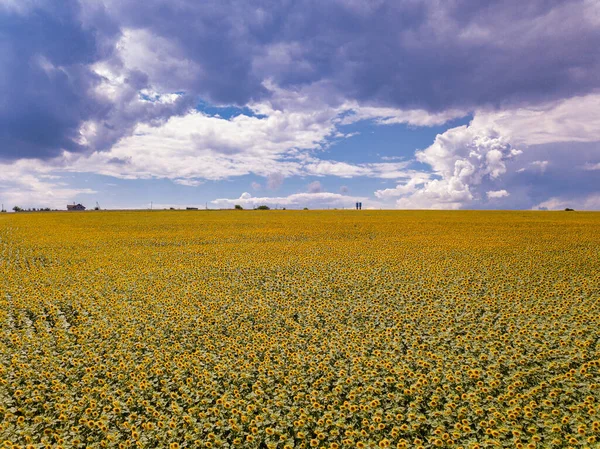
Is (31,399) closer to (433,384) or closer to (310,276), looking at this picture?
(433,384)

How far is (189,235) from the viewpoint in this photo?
125 feet

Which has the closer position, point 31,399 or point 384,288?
point 31,399

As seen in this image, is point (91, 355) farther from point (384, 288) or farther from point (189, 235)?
point (189, 235)

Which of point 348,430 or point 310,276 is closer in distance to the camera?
point 348,430

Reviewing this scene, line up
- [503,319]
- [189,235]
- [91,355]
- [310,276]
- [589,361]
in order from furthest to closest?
1. [189,235]
2. [310,276]
3. [503,319]
4. [91,355]
5. [589,361]

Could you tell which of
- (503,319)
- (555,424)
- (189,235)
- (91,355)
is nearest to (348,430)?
A: (555,424)

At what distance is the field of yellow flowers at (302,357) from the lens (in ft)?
22.1

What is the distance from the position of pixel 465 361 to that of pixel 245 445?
5365mm

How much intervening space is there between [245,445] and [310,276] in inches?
481

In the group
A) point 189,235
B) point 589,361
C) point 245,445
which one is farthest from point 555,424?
point 189,235

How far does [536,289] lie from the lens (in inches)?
617

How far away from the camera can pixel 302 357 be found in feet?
30.4

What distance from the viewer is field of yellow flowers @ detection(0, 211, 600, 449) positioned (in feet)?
22.1

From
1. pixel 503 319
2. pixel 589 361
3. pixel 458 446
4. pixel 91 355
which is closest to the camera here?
pixel 458 446
